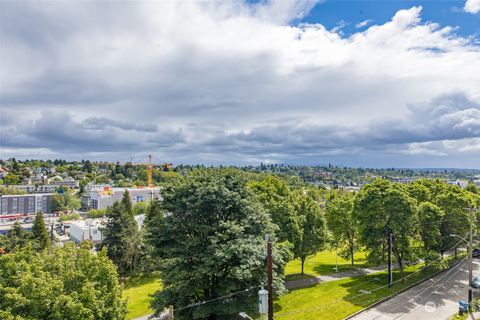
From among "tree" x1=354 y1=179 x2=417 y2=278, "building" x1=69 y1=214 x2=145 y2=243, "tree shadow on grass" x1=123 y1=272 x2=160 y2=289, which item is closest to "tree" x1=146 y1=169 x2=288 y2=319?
"tree" x1=354 y1=179 x2=417 y2=278

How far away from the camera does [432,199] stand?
105ft

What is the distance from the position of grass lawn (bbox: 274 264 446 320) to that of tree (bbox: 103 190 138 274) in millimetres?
20873

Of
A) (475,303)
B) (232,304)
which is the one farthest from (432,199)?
(232,304)

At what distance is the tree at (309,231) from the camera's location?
29.0 meters

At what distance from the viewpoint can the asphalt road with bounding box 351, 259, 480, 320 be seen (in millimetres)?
20062

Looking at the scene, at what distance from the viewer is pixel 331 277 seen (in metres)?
30.1

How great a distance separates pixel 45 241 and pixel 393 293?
148 ft

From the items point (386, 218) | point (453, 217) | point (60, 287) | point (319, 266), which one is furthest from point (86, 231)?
point (453, 217)

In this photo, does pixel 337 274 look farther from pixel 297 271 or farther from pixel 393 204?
pixel 393 204

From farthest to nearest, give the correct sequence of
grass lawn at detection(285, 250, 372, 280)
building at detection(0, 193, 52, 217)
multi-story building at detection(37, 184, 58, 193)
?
multi-story building at detection(37, 184, 58, 193) < building at detection(0, 193, 52, 217) < grass lawn at detection(285, 250, 372, 280)

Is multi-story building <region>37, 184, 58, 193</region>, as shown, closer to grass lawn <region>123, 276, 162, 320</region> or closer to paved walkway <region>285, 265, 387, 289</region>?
grass lawn <region>123, 276, 162, 320</region>

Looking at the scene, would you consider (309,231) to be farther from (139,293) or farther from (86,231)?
(86,231)

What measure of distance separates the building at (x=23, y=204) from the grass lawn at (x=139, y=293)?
11641 centimetres

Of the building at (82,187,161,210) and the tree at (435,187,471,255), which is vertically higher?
the tree at (435,187,471,255)
